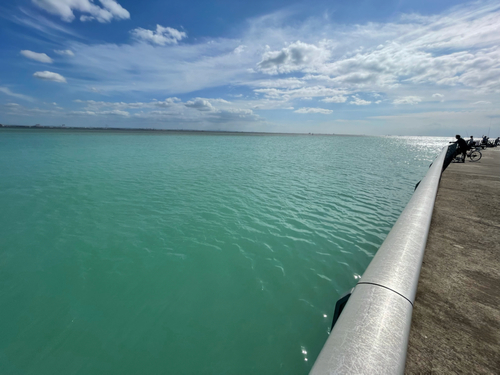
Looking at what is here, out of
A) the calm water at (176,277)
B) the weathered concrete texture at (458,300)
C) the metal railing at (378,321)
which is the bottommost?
the calm water at (176,277)

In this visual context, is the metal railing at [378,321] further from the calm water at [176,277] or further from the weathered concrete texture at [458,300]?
the calm water at [176,277]

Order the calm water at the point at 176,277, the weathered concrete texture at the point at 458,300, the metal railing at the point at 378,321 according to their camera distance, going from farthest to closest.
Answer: the calm water at the point at 176,277
the weathered concrete texture at the point at 458,300
the metal railing at the point at 378,321

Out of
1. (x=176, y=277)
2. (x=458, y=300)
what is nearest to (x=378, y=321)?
(x=458, y=300)

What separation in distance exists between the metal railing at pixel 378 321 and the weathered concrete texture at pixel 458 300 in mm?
813

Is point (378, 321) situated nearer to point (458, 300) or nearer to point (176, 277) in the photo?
point (458, 300)

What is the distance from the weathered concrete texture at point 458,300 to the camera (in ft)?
7.60

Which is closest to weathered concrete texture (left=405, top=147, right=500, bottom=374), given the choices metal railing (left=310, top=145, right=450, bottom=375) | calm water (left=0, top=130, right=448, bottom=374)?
metal railing (left=310, top=145, right=450, bottom=375)

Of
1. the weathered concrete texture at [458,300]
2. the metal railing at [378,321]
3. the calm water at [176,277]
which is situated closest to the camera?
the metal railing at [378,321]

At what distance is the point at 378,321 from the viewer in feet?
5.89

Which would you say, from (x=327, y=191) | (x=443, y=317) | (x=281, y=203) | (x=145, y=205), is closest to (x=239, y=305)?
(x=443, y=317)

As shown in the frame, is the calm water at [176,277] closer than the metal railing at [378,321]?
No

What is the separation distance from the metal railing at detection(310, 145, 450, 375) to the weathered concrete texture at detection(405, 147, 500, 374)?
0.81 metres

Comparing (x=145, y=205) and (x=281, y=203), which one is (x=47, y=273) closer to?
(x=145, y=205)

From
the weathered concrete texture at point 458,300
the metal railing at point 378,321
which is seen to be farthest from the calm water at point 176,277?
the metal railing at point 378,321
